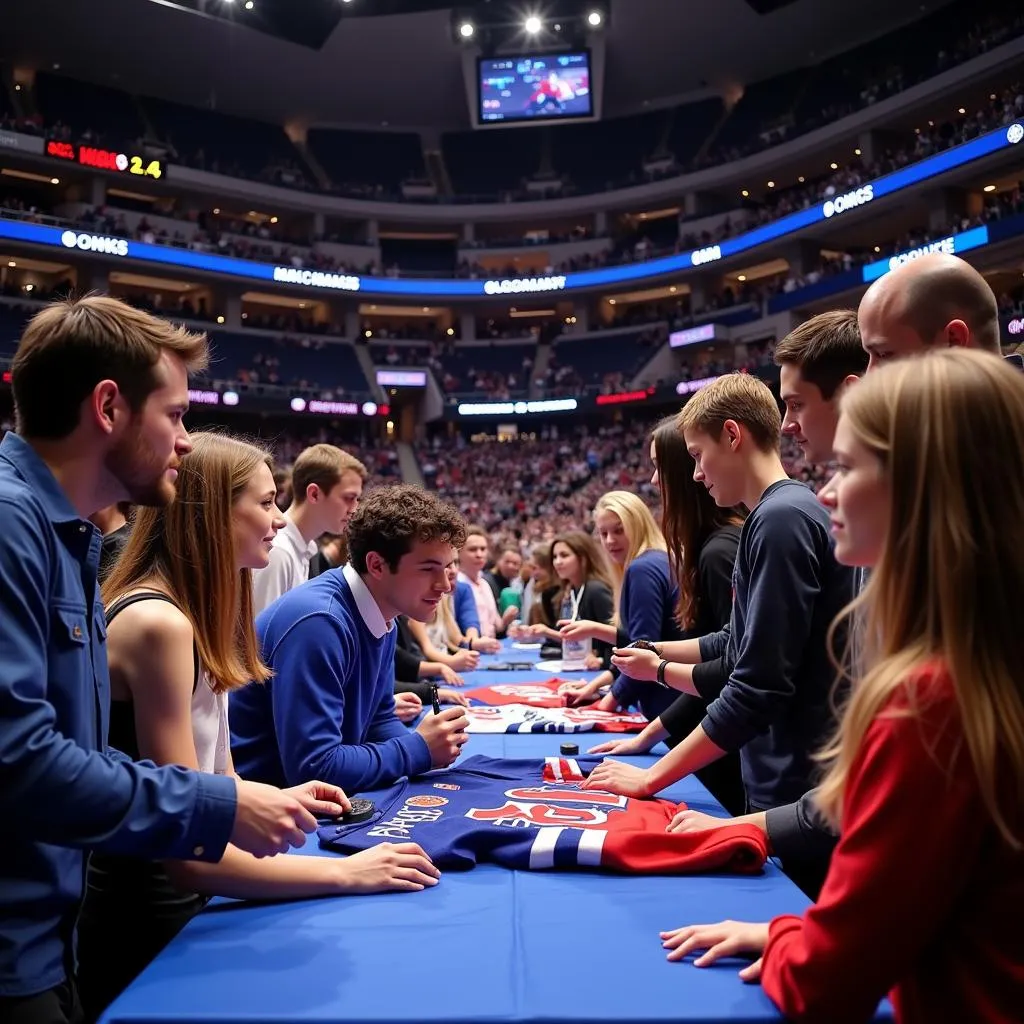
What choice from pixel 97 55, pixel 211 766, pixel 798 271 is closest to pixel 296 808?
pixel 211 766

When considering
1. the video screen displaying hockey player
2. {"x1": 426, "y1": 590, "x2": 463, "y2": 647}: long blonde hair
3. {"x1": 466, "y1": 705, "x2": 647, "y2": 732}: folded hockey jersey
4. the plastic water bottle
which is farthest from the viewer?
the video screen displaying hockey player

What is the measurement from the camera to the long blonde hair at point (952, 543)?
1.03m

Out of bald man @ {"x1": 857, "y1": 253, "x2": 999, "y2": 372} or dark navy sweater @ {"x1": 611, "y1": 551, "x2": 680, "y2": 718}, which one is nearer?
bald man @ {"x1": 857, "y1": 253, "x2": 999, "y2": 372}

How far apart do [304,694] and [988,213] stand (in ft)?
77.9

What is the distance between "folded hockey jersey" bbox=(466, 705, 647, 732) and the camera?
11.0 feet

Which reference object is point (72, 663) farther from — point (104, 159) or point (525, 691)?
point (104, 159)

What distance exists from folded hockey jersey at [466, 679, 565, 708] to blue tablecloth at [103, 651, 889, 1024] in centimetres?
225

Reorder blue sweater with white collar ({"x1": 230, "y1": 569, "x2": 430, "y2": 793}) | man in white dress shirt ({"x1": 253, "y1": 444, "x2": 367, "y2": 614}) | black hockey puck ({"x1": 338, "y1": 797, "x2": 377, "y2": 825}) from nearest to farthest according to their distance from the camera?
1. black hockey puck ({"x1": 338, "y1": 797, "x2": 377, "y2": 825})
2. blue sweater with white collar ({"x1": 230, "y1": 569, "x2": 430, "y2": 793})
3. man in white dress shirt ({"x1": 253, "y1": 444, "x2": 367, "y2": 614})

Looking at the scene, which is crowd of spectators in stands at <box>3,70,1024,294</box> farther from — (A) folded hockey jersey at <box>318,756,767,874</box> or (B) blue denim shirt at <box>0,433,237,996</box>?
(B) blue denim shirt at <box>0,433,237,996</box>

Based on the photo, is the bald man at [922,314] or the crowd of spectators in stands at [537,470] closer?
the bald man at [922,314]

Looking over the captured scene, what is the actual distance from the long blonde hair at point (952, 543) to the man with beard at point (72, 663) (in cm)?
98

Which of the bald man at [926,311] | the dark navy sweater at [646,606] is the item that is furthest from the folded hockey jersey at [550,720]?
the bald man at [926,311]

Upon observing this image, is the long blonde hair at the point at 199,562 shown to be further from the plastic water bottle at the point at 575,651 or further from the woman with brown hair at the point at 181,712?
the plastic water bottle at the point at 575,651

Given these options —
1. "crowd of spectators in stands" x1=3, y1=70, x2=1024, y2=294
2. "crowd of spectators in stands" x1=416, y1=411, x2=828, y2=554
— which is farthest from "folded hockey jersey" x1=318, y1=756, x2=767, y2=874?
"crowd of spectators in stands" x1=3, y1=70, x2=1024, y2=294
